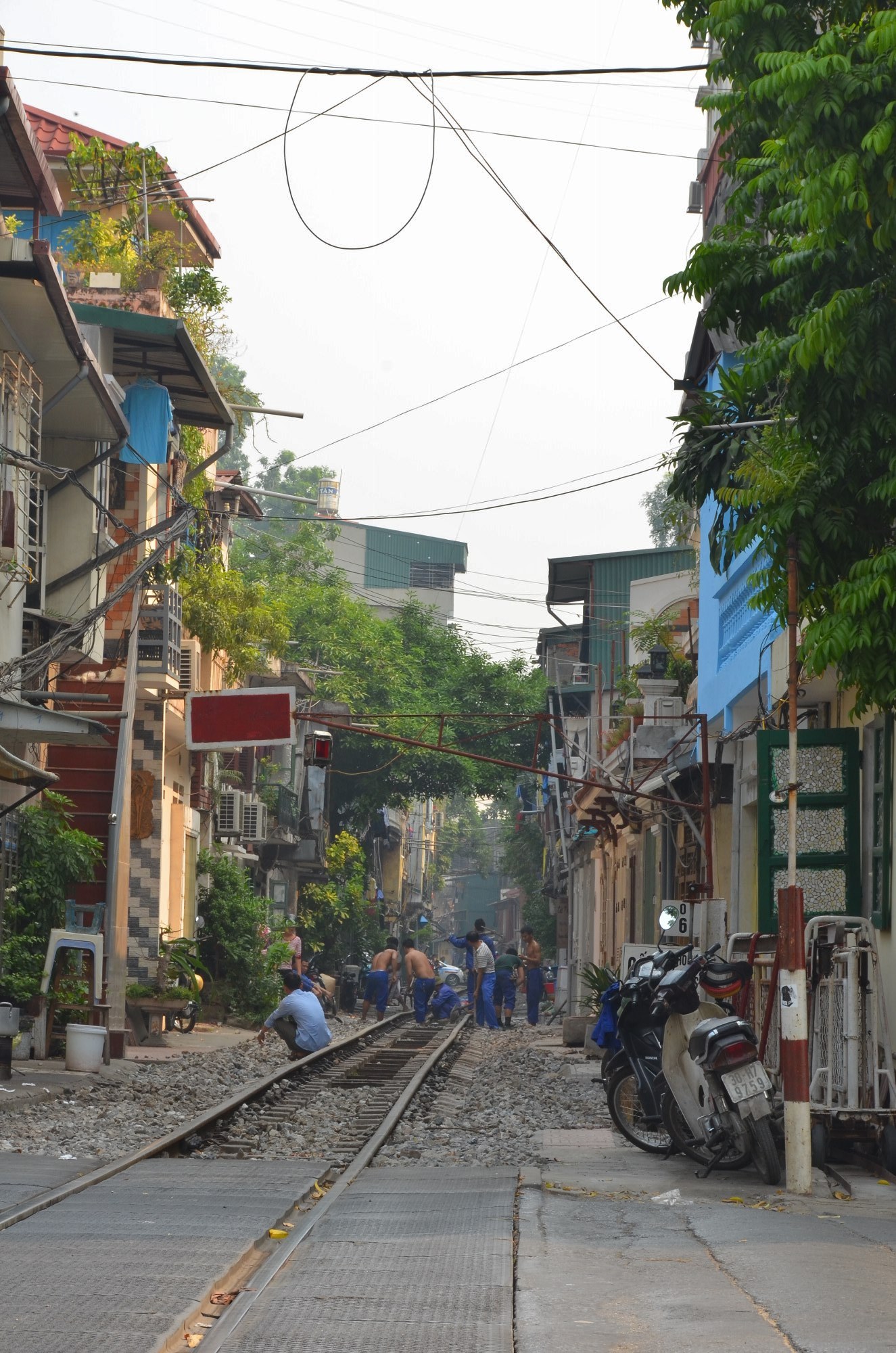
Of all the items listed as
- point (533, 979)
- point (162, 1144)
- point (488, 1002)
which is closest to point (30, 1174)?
point (162, 1144)

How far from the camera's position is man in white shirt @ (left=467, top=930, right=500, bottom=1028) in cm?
3069

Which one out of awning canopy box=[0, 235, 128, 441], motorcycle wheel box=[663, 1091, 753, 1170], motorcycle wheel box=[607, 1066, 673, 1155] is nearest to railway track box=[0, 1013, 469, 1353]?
motorcycle wheel box=[607, 1066, 673, 1155]

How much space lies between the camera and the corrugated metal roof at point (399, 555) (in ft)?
234

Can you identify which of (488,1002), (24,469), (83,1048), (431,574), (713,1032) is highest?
(431,574)

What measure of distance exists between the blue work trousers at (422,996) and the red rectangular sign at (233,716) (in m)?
11.9

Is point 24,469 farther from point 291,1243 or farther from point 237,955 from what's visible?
point 237,955

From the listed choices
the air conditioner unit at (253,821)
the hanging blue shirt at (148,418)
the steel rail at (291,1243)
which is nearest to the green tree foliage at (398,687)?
the air conditioner unit at (253,821)

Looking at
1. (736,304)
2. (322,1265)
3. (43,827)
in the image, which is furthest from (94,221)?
(322,1265)

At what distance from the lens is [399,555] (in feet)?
239

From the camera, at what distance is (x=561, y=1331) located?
539 centimetres

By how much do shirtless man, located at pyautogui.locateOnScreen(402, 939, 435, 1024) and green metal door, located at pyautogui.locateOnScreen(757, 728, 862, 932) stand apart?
19.7 metres

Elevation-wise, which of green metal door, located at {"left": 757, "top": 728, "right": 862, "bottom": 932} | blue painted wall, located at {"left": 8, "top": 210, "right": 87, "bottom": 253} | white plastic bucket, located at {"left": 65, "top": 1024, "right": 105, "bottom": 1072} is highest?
blue painted wall, located at {"left": 8, "top": 210, "right": 87, "bottom": 253}

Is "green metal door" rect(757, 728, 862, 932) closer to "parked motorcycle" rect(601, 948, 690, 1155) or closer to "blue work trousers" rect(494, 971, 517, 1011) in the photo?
"parked motorcycle" rect(601, 948, 690, 1155)

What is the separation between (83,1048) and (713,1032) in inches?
368
